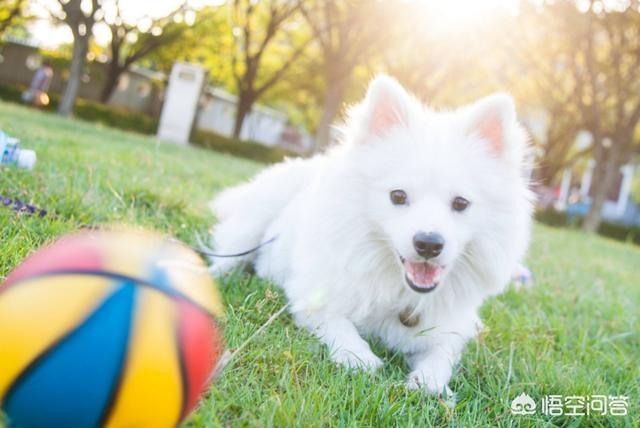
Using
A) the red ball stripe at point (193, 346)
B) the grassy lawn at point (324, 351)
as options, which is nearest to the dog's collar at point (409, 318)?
the grassy lawn at point (324, 351)

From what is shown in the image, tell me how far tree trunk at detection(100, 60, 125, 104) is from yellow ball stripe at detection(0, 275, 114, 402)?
1068 inches

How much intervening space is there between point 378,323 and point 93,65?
2971 cm

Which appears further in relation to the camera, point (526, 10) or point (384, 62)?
point (384, 62)

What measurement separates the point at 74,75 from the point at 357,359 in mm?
18083

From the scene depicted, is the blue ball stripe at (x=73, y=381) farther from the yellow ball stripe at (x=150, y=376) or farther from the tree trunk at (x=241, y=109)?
the tree trunk at (x=241, y=109)

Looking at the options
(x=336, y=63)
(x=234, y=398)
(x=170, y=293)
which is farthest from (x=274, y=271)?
(x=336, y=63)

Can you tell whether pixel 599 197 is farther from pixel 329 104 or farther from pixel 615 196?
pixel 615 196

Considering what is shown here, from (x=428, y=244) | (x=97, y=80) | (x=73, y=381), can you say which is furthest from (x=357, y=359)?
(x=97, y=80)

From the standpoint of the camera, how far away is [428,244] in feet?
7.59

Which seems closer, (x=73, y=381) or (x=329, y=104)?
(x=73, y=381)

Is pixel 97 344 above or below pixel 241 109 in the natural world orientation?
below

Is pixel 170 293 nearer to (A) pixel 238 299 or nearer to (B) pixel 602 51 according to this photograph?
(A) pixel 238 299

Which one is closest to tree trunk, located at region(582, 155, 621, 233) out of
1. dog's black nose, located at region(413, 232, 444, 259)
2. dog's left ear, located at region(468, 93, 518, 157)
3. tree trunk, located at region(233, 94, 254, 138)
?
tree trunk, located at region(233, 94, 254, 138)

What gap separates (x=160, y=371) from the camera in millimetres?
1320
